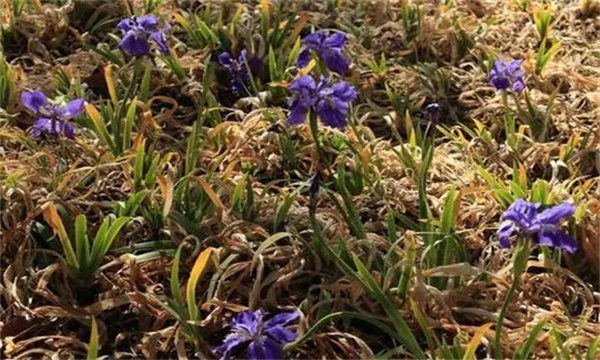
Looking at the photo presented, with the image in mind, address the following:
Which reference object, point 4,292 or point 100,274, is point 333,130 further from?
point 4,292

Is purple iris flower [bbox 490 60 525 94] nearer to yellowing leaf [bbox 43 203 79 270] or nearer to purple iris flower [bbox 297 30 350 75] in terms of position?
purple iris flower [bbox 297 30 350 75]

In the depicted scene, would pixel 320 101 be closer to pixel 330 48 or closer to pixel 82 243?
pixel 330 48

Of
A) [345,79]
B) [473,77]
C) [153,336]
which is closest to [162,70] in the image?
[345,79]

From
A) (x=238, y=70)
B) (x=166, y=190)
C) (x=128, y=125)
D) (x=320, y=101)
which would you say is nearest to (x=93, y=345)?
(x=166, y=190)

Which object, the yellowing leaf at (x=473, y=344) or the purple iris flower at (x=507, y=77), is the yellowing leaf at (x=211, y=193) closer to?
the yellowing leaf at (x=473, y=344)

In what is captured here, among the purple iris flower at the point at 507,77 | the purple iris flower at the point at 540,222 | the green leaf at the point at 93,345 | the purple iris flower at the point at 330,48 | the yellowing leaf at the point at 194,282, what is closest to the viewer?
the purple iris flower at the point at 540,222

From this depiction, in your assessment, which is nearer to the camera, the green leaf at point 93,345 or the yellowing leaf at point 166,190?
the green leaf at point 93,345

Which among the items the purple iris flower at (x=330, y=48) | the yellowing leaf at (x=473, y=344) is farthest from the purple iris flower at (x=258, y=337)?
the purple iris flower at (x=330, y=48)
